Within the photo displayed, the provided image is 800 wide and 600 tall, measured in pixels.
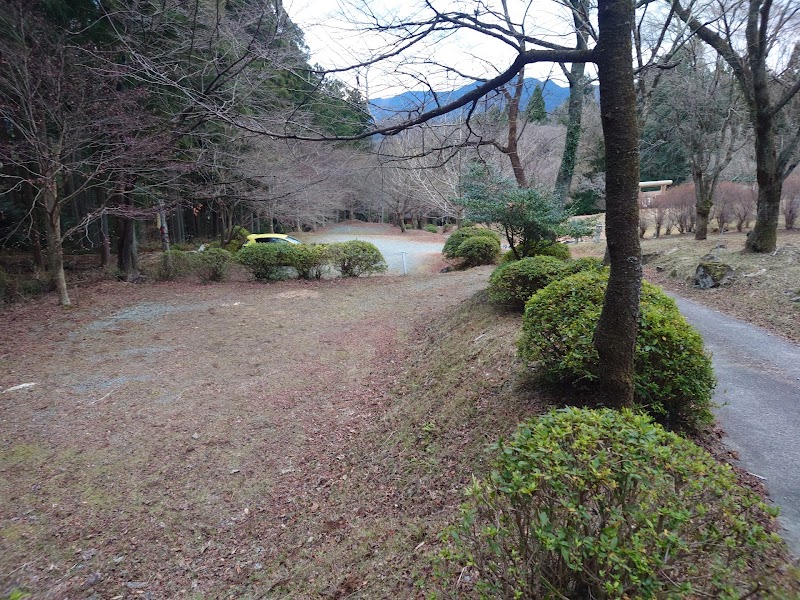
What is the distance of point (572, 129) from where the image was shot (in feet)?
25.7

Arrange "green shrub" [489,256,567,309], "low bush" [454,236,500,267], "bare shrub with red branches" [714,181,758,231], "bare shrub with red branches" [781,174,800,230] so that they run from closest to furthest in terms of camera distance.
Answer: "green shrub" [489,256,567,309], "bare shrub with red branches" [781,174,800,230], "low bush" [454,236,500,267], "bare shrub with red branches" [714,181,758,231]

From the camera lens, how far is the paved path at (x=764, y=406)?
2.31 m

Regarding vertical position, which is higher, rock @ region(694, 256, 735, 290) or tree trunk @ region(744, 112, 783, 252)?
tree trunk @ region(744, 112, 783, 252)

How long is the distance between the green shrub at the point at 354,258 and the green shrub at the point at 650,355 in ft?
30.9

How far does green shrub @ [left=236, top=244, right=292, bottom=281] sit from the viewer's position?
1192 centimetres

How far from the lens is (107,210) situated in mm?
9484

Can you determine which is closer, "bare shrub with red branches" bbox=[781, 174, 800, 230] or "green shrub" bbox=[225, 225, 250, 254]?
"bare shrub with red branches" bbox=[781, 174, 800, 230]

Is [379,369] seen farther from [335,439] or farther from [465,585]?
[465,585]

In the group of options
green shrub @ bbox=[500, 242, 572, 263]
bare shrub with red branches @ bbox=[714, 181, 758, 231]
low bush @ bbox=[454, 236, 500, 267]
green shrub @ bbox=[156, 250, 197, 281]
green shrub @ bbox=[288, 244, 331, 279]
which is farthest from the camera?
bare shrub with red branches @ bbox=[714, 181, 758, 231]

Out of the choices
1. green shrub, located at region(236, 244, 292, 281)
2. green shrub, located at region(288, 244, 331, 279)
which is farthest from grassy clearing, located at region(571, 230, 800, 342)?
green shrub, located at region(236, 244, 292, 281)

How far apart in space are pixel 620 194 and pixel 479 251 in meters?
11.3

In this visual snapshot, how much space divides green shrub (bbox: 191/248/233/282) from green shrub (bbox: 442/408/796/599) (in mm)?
11911

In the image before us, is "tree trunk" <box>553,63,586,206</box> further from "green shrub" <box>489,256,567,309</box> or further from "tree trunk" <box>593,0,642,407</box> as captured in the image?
"tree trunk" <box>593,0,642,407</box>

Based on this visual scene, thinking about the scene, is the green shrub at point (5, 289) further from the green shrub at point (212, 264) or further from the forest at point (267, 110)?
the green shrub at point (212, 264)
